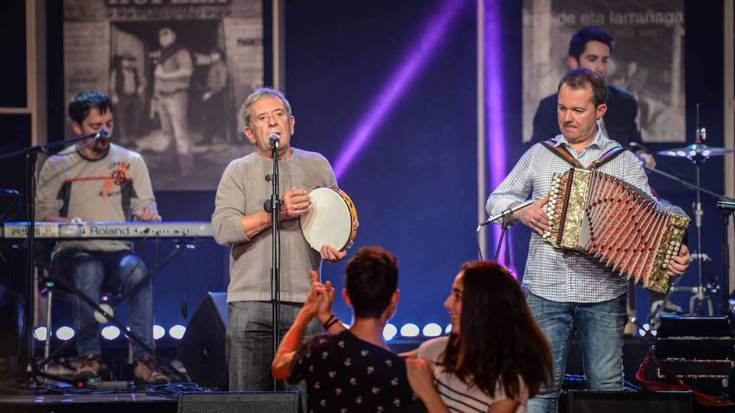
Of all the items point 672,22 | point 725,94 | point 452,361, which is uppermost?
point 672,22

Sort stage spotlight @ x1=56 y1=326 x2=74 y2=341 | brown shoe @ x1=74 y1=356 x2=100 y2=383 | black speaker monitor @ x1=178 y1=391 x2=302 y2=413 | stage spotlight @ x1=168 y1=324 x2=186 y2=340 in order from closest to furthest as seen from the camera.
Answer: black speaker monitor @ x1=178 y1=391 x2=302 y2=413 < brown shoe @ x1=74 y1=356 x2=100 y2=383 < stage spotlight @ x1=56 y1=326 x2=74 y2=341 < stage spotlight @ x1=168 y1=324 x2=186 y2=340

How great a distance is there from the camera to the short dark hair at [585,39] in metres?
7.70

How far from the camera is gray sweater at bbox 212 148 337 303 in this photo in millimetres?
4414

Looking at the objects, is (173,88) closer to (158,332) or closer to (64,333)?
(158,332)

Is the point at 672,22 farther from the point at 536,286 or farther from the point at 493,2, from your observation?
the point at 536,286

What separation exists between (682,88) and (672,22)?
556 mm

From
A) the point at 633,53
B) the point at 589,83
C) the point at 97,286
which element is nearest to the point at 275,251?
the point at 589,83

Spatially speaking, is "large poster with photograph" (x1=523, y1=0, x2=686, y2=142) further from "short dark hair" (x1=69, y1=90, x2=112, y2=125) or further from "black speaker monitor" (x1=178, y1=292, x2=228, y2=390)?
"black speaker monitor" (x1=178, y1=292, x2=228, y2=390)

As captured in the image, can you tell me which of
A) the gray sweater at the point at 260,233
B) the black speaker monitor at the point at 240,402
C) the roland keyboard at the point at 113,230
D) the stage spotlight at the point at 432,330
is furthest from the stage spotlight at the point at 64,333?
the black speaker monitor at the point at 240,402

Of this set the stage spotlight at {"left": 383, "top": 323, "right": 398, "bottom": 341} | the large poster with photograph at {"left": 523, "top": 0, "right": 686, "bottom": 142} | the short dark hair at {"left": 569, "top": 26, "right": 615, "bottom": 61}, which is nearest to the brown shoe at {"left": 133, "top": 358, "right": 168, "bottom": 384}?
the stage spotlight at {"left": 383, "top": 323, "right": 398, "bottom": 341}

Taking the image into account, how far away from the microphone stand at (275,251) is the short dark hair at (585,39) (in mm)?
4099

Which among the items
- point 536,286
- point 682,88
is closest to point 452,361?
point 536,286

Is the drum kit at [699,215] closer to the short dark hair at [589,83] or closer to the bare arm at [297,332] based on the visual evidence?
the short dark hair at [589,83]

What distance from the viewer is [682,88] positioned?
8141mm
